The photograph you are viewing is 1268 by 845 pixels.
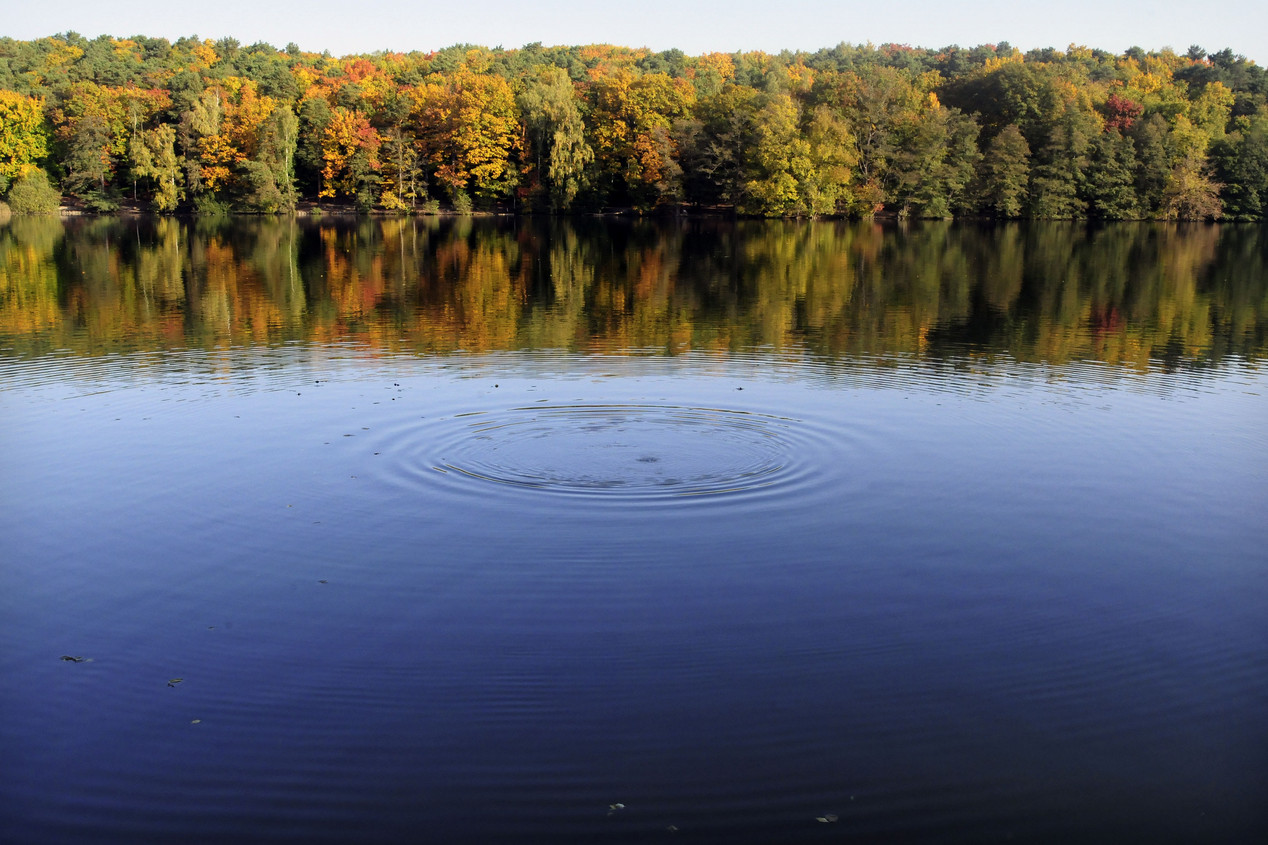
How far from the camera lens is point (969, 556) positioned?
8.69m

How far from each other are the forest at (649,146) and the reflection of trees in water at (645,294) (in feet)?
72.7

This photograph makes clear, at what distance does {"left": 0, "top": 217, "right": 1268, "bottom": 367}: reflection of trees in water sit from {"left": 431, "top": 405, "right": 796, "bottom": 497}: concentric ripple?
20.2 feet

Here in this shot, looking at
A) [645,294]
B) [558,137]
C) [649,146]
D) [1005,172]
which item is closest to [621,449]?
[645,294]

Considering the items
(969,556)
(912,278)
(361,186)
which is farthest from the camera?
(361,186)

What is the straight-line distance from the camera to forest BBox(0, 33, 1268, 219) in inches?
2950

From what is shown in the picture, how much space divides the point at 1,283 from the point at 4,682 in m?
27.6

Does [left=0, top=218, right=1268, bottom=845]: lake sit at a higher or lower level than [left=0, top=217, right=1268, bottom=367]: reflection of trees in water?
lower

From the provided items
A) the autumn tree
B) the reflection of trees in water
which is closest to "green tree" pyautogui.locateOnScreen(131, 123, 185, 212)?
the reflection of trees in water

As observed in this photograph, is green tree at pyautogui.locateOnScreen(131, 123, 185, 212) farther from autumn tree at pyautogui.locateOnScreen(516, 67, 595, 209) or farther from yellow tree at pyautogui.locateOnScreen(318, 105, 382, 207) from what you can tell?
autumn tree at pyautogui.locateOnScreen(516, 67, 595, 209)

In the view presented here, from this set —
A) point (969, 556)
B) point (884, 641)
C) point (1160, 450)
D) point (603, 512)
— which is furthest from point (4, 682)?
point (1160, 450)

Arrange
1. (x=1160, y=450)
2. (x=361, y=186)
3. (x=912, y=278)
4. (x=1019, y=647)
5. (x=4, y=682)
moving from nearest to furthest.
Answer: (x=4, y=682), (x=1019, y=647), (x=1160, y=450), (x=912, y=278), (x=361, y=186)

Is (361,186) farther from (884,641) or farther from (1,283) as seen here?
(884,641)

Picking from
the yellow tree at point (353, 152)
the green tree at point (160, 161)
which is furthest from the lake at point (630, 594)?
the yellow tree at point (353, 152)

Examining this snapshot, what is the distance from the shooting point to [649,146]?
3066 inches
